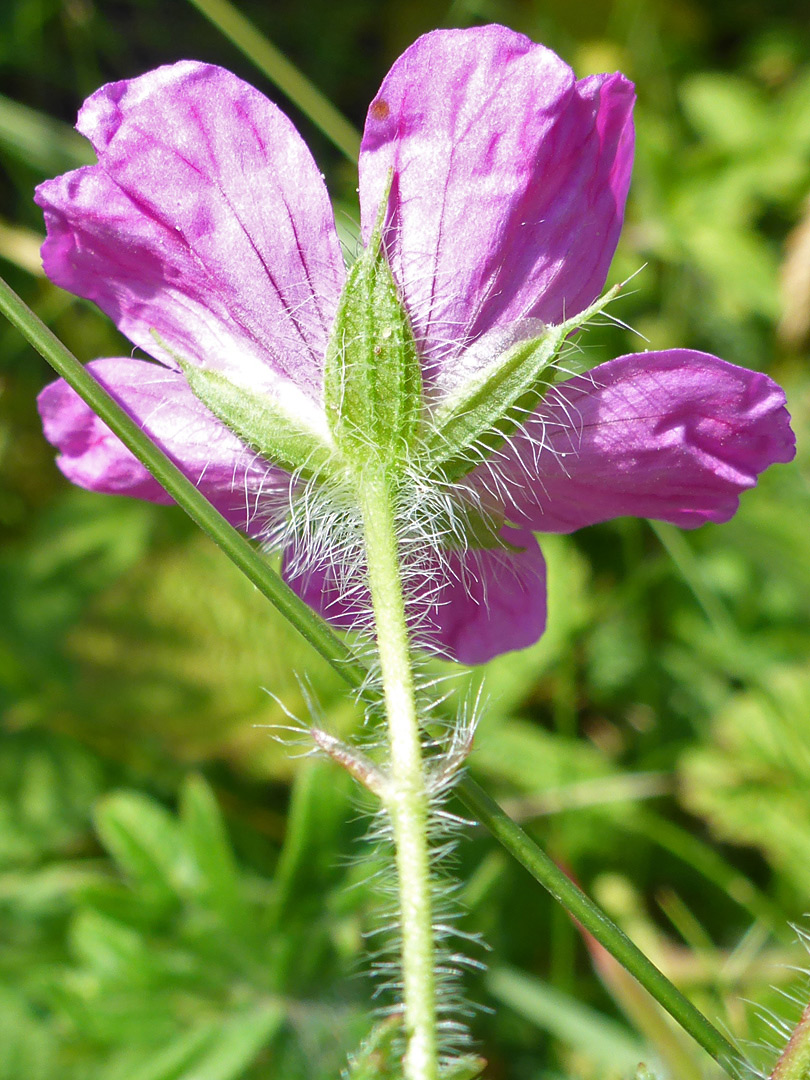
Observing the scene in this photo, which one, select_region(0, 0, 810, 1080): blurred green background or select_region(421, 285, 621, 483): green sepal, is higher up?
select_region(421, 285, 621, 483): green sepal

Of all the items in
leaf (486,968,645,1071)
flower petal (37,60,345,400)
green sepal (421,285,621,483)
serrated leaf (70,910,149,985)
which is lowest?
leaf (486,968,645,1071)

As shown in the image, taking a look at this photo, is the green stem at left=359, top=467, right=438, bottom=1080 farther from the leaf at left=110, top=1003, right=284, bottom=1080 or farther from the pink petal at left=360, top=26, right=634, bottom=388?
the leaf at left=110, top=1003, right=284, bottom=1080

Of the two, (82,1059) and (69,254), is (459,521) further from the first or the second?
(82,1059)

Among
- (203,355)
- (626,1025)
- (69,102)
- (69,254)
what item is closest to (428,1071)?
(203,355)

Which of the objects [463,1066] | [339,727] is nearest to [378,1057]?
[463,1066]

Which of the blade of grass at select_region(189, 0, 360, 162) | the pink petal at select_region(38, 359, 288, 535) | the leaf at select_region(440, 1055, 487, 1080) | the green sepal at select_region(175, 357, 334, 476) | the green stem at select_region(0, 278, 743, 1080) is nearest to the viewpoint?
the leaf at select_region(440, 1055, 487, 1080)

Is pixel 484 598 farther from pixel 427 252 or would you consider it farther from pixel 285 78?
pixel 285 78

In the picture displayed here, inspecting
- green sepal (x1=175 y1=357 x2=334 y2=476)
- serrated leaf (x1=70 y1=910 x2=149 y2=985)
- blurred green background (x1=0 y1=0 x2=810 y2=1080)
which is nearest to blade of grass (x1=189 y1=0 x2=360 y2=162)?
blurred green background (x1=0 y1=0 x2=810 y2=1080)
